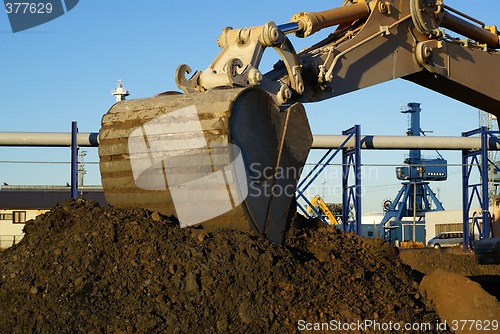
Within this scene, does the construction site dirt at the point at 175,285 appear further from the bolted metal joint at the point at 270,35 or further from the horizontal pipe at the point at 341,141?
the horizontal pipe at the point at 341,141

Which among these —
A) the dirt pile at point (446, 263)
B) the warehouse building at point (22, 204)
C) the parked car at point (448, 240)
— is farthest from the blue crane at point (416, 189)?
the dirt pile at point (446, 263)

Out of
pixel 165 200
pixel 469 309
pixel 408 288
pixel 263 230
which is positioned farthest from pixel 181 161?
pixel 469 309

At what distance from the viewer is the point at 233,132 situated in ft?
23.3

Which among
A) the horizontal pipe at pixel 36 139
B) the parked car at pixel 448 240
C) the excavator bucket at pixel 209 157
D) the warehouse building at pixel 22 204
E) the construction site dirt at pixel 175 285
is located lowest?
the construction site dirt at pixel 175 285

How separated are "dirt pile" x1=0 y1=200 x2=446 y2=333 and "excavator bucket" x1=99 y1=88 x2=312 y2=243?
0.29m

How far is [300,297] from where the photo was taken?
21.3 feet

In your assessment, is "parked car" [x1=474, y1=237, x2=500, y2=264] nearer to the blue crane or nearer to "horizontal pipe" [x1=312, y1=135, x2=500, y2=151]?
"horizontal pipe" [x1=312, y1=135, x2=500, y2=151]

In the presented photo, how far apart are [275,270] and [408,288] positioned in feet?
4.93

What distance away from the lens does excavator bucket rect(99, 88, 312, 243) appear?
23.4 ft

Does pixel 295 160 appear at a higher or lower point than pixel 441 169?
lower

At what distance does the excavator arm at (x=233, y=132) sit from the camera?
7.16 meters

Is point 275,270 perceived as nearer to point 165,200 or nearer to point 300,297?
point 300,297

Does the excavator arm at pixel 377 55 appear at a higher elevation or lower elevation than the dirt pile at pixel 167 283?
higher

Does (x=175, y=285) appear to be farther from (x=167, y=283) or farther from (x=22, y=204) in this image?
(x=22, y=204)
